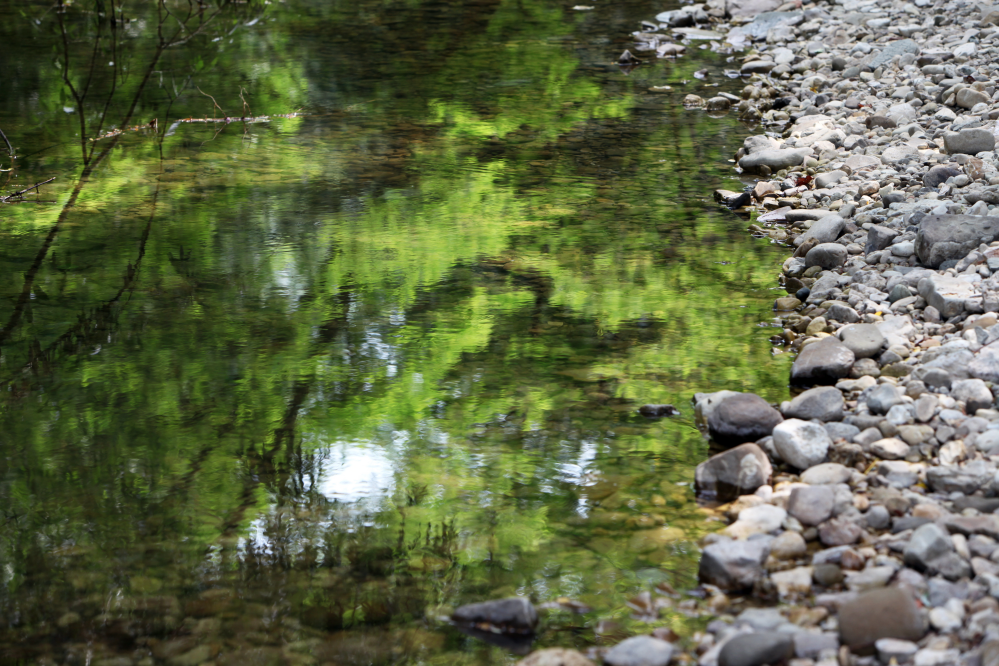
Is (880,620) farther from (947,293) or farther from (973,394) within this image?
(947,293)

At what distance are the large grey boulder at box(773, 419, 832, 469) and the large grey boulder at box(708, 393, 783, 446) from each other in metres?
0.14

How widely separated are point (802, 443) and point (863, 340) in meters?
0.71

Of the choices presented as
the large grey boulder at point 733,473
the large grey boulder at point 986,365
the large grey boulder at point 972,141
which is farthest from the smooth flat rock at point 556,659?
the large grey boulder at point 972,141

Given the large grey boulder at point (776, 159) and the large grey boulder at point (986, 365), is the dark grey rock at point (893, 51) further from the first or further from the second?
the large grey boulder at point (986, 365)

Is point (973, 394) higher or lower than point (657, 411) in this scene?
higher

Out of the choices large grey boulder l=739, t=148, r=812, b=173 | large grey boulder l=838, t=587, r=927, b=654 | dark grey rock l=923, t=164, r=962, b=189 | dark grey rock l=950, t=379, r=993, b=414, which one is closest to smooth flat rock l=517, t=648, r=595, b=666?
large grey boulder l=838, t=587, r=927, b=654

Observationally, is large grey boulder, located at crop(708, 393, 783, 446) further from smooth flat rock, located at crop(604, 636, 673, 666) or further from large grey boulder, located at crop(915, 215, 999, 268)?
large grey boulder, located at crop(915, 215, 999, 268)

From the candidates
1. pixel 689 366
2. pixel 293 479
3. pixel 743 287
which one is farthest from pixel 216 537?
pixel 743 287

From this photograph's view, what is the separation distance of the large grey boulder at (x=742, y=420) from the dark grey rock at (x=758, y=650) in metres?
0.99

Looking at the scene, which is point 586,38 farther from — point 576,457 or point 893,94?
point 576,457

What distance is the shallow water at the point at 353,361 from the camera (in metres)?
2.44

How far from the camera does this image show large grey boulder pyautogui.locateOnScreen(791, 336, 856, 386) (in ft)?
10.6

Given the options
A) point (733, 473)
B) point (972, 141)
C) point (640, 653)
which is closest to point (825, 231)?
point (972, 141)

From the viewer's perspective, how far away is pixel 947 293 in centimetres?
342
